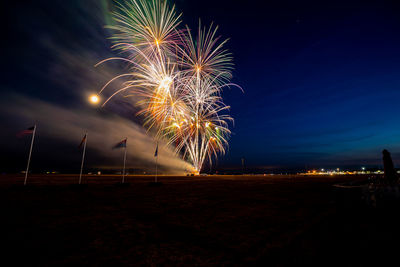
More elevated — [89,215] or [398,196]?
[398,196]

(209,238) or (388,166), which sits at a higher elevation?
(388,166)

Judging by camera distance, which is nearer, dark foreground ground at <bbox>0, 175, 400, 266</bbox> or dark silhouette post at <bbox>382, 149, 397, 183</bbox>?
dark foreground ground at <bbox>0, 175, 400, 266</bbox>

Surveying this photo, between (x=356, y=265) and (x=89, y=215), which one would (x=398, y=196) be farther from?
(x=89, y=215)

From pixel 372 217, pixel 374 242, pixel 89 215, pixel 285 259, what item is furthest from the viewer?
pixel 89 215

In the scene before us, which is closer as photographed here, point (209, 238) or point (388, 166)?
point (209, 238)

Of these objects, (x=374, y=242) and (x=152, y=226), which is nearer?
(x=374, y=242)

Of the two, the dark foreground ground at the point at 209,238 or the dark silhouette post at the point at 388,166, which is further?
the dark silhouette post at the point at 388,166

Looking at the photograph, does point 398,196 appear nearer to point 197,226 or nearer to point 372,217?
point 372,217

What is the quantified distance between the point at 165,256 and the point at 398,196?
877 cm

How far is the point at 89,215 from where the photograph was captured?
8.00m

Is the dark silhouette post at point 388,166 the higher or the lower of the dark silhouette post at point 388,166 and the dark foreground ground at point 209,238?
the higher

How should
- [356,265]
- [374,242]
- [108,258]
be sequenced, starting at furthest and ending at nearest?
[374,242]
[108,258]
[356,265]

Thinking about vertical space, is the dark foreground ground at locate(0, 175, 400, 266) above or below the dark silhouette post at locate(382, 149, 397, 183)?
below

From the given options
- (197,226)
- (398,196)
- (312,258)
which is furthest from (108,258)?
(398,196)
